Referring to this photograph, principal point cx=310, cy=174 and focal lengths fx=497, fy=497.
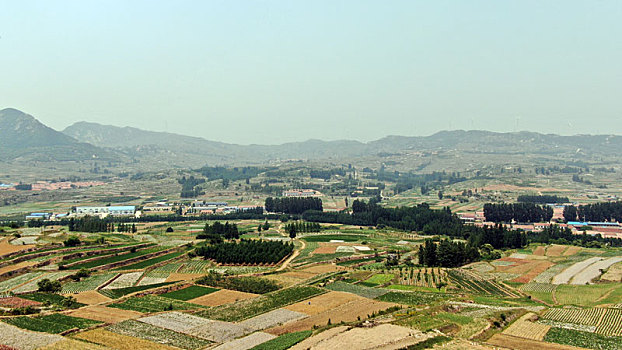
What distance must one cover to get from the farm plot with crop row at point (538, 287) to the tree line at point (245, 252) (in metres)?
33.6

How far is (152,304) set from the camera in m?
46.8

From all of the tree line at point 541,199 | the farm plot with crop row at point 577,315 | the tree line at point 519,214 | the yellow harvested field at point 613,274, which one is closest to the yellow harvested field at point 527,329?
the farm plot with crop row at point 577,315

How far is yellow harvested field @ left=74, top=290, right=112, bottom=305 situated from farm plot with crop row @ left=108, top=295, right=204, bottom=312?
2.41 meters

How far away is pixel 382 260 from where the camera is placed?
7575 cm

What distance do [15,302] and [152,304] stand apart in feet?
39.6

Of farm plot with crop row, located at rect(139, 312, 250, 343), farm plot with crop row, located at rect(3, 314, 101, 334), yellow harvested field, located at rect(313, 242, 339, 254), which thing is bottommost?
yellow harvested field, located at rect(313, 242, 339, 254)

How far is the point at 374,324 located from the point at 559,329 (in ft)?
44.5

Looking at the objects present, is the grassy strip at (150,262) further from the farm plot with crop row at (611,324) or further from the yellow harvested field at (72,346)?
the farm plot with crop row at (611,324)

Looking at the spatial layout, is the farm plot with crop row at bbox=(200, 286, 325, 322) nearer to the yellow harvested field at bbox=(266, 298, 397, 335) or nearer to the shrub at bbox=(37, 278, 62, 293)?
the yellow harvested field at bbox=(266, 298, 397, 335)

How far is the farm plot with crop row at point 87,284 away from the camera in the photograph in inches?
2071

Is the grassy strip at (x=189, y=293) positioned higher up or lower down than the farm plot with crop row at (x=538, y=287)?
higher up

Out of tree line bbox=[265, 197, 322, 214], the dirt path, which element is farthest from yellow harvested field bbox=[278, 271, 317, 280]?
tree line bbox=[265, 197, 322, 214]

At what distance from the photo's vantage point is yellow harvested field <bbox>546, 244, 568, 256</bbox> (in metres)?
78.7

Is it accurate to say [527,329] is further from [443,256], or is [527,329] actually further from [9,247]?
[9,247]
